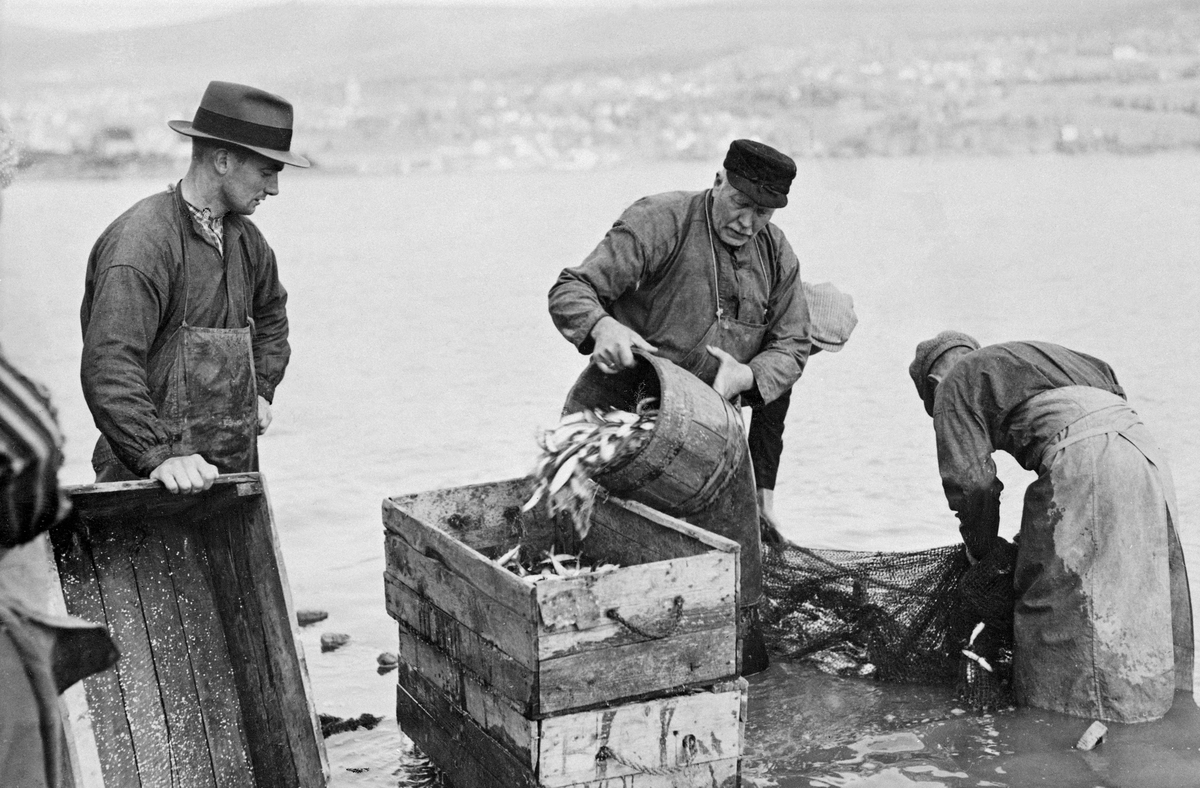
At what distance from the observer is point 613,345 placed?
4770 mm

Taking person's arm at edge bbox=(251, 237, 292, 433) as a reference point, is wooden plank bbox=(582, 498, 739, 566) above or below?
below

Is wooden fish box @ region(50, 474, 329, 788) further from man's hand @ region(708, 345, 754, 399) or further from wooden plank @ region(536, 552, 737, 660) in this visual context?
man's hand @ region(708, 345, 754, 399)

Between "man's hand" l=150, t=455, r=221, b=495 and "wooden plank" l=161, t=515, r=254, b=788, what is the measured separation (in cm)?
62

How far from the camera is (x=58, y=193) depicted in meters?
29.5

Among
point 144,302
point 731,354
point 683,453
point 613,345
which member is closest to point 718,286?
point 731,354

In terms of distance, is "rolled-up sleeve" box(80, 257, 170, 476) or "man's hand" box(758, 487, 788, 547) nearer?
"rolled-up sleeve" box(80, 257, 170, 476)

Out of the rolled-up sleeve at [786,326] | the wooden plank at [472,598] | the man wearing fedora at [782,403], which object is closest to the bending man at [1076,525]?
the rolled-up sleeve at [786,326]

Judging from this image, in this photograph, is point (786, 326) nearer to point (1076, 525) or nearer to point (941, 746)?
point (1076, 525)

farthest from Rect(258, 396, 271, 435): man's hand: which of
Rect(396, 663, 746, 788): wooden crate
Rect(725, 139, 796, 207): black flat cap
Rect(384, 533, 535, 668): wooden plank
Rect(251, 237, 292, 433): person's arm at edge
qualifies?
Rect(725, 139, 796, 207): black flat cap

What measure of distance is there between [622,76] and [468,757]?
31.8m

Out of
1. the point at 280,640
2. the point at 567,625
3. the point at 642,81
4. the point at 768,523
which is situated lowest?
the point at 768,523

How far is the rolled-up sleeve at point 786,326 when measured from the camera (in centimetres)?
523

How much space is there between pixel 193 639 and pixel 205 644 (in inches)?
1.7

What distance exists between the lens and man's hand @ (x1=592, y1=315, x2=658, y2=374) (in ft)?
15.6
